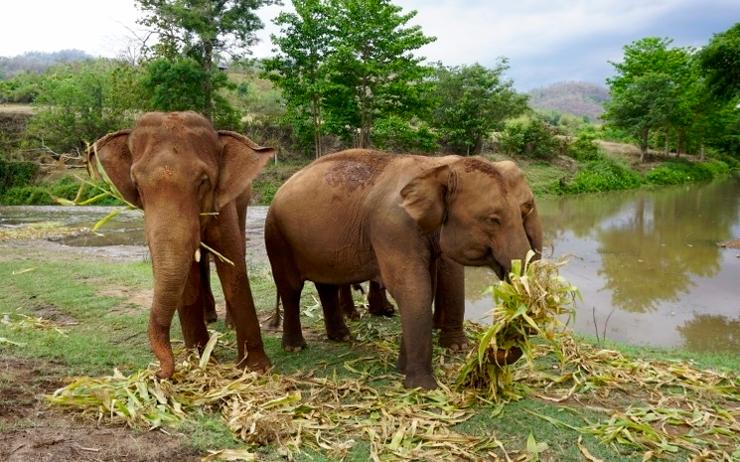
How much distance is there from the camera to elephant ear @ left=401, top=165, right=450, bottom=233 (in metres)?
4.60

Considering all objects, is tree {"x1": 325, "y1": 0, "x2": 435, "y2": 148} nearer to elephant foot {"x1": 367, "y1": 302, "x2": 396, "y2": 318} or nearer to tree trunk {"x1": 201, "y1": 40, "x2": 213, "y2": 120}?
tree trunk {"x1": 201, "y1": 40, "x2": 213, "y2": 120}

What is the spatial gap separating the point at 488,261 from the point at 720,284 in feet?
28.6

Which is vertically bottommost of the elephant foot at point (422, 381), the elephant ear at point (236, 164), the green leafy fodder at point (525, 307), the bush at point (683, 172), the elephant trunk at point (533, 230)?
the bush at point (683, 172)

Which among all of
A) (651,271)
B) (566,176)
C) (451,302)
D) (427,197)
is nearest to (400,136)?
(566,176)

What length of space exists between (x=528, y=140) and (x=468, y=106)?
17.4 feet

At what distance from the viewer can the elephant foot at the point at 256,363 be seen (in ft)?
16.6

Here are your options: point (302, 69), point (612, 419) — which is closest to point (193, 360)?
point (612, 419)

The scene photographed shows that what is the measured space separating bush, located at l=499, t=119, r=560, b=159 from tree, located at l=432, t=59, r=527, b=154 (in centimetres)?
82

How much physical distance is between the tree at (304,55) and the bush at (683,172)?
21033 mm

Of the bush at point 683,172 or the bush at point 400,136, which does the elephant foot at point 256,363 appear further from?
the bush at point 683,172

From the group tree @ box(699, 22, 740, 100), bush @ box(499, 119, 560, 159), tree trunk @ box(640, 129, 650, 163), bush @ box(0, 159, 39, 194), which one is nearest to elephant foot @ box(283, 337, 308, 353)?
tree @ box(699, 22, 740, 100)

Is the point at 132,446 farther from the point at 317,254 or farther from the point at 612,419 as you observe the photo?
the point at 612,419

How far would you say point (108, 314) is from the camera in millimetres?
7262

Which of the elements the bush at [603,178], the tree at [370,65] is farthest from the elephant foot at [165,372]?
the bush at [603,178]
